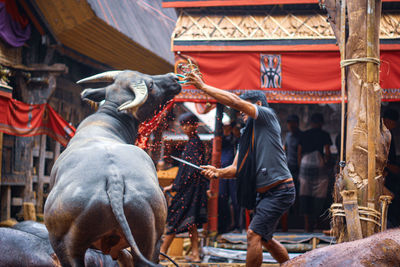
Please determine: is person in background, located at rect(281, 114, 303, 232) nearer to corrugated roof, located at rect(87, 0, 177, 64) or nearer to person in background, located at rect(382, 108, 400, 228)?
person in background, located at rect(382, 108, 400, 228)

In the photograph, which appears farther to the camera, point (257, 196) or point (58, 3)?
point (58, 3)

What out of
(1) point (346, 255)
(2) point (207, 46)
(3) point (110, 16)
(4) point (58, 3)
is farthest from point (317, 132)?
(1) point (346, 255)

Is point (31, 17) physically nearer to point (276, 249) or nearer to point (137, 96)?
point (137, 96)

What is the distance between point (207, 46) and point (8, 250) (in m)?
4.53

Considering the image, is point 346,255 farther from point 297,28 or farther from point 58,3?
point 58,3

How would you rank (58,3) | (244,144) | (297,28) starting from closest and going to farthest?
(244,144)
(297,28)
(58,3)

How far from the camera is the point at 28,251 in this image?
434 cm

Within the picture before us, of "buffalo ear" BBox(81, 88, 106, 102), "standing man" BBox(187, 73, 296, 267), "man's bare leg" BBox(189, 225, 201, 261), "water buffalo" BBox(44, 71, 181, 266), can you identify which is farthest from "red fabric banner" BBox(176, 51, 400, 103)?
"water buffalo" BBox(44, 71, 181, 266)

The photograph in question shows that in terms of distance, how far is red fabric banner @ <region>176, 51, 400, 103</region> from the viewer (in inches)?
299

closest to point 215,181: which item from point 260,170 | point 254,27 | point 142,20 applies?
point 254,27

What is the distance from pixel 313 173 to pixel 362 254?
18.7ft

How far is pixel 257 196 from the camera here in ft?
18.3

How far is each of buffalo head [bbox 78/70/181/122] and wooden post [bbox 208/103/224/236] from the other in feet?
9.28

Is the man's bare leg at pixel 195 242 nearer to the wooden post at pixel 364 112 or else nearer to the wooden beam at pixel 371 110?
the wooden post at pixel 364 112
